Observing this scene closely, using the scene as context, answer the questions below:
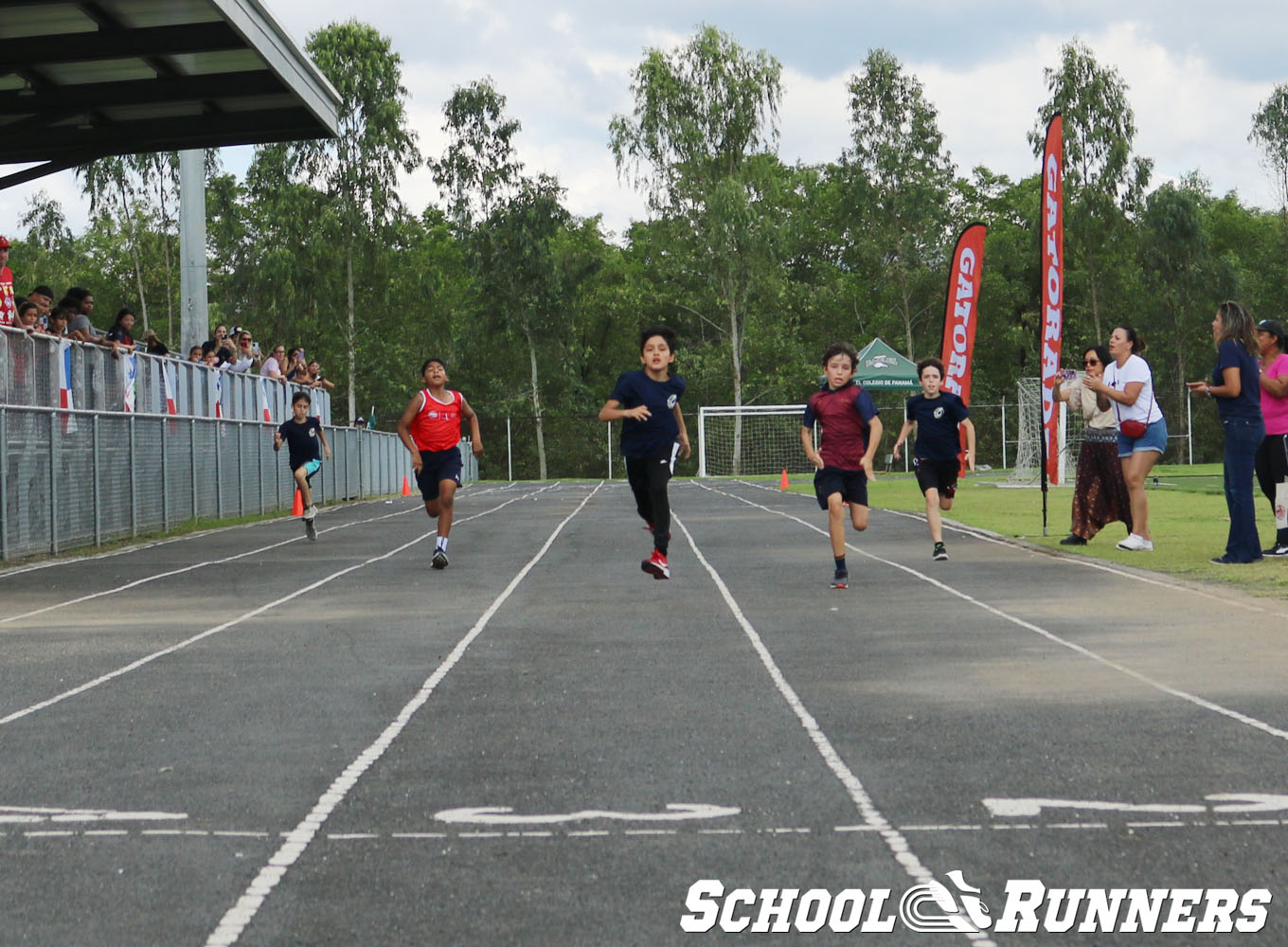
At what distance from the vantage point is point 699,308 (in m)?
64.4

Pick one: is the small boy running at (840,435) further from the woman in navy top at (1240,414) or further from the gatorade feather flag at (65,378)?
the gatorade feather flag at (65,378)

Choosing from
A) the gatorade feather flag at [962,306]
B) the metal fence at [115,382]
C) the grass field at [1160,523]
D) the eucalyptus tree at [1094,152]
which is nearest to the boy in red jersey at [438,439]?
the metal fence at [115,382]

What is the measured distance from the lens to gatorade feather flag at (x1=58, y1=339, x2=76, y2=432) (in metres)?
17.7

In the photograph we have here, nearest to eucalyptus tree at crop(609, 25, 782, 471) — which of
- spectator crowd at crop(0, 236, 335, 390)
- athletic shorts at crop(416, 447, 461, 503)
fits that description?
spectator crowd at crop(0, 236, 335, 390)

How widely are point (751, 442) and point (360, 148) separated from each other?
17431 millimetres

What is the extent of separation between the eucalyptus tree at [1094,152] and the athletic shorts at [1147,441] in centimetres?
4524

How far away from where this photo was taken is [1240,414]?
1334cm

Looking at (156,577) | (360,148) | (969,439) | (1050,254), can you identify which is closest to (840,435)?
(969,439)

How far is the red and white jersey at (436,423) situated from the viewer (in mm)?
15195

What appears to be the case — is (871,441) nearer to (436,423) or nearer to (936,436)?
(936,436)

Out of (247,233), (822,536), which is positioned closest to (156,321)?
(247,233)

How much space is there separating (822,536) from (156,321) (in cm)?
5861

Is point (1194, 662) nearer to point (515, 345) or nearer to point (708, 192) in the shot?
point (708, 192)

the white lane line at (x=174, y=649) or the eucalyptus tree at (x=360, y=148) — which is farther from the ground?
the eucalyptus tree at (x=360, y=148)
